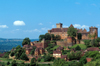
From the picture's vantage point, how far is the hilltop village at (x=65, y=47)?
55469 mm

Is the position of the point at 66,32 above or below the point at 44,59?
above

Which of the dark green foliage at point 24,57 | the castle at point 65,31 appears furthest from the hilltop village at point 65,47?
the dark green foliage at point 24,57

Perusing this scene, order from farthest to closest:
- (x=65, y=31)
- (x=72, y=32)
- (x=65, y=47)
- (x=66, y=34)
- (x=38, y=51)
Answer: (x=65, y=31), (x=66, y=34), (x=72, y=32), (x=65, y=47), (x=38, y=51)

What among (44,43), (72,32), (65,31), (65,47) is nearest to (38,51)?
(44,43)

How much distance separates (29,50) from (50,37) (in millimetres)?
11914

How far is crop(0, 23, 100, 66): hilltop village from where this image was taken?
55.5m

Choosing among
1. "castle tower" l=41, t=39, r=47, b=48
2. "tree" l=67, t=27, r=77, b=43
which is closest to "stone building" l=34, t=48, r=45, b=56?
"castle tower" l=41, t=39, r=47, b=48

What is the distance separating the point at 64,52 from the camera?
5991cm

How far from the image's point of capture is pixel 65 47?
64.6 metres

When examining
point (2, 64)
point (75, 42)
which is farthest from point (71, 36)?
point (2, 64)

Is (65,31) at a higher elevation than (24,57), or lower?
higher

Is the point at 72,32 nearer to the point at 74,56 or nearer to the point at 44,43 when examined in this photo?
the point at 44,43

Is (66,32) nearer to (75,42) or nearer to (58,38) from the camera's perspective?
(58,38)

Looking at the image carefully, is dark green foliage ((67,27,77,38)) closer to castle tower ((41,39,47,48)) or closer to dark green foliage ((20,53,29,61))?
castle tower ((41,39,47,48))
